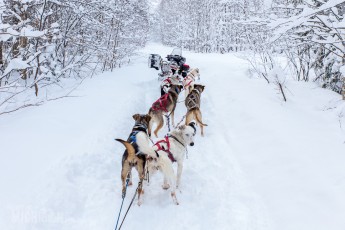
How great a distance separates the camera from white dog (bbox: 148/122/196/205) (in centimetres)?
420

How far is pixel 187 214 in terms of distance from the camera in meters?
4.19

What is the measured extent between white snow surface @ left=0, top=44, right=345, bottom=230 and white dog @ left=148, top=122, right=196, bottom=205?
0.44 m

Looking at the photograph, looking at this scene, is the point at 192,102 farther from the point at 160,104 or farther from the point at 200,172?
the point at 200,172

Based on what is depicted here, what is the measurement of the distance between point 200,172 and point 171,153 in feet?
3.71

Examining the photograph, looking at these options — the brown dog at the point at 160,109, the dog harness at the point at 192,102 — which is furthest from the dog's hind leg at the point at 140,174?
the dog harness at the point at 192,102

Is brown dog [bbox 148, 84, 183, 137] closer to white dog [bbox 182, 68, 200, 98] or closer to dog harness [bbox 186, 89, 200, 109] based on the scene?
dog harness [bbox 186, 89, 200, 109]

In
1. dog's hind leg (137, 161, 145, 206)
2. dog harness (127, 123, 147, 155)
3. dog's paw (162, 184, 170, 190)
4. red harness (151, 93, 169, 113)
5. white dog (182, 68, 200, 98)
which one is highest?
white dog (182, 68, 200, 98)

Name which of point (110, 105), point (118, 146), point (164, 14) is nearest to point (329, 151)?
point (118, 146)

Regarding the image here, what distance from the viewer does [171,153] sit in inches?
181

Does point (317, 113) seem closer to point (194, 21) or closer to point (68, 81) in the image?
point (68, 81)

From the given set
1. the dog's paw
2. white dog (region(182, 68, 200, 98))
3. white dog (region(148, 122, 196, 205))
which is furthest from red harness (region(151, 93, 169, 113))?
the dog's paw

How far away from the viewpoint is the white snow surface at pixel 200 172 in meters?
3.90

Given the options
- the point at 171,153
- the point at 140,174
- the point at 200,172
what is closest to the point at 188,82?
the point at 200,172

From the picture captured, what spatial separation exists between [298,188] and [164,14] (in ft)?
228
